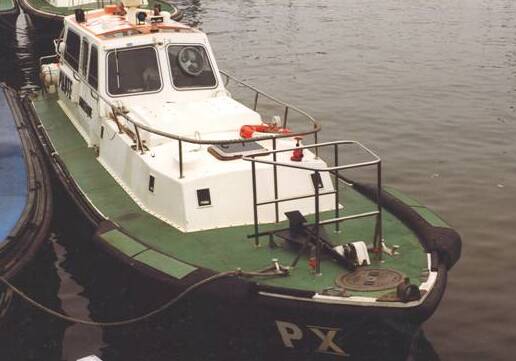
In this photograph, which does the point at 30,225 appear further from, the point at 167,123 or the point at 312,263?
the point at 312,263

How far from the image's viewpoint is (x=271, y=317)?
7.45m

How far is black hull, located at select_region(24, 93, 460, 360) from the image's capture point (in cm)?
717

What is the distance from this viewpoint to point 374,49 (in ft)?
93.6

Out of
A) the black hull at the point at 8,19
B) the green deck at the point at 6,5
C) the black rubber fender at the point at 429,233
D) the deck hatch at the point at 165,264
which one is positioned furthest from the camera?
the green deck at the point at 6,5

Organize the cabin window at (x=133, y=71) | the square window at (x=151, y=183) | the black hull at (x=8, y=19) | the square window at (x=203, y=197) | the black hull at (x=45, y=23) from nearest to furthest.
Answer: the square window at (x=203, y=197) < the square window at (x=151, y=183) < the cabin window at (x=133, y=71) < the black hull at (x=45, y=23) < the black hull at (x=8, y=19)

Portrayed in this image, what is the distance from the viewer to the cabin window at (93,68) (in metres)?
11.6

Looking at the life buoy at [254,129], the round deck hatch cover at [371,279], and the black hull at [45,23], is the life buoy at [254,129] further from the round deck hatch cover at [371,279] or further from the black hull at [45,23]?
the black hull at [45,23]

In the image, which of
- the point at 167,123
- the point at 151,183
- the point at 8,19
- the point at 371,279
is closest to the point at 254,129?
the point at 167,123

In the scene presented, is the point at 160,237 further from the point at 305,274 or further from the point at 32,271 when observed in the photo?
the point at 32,271

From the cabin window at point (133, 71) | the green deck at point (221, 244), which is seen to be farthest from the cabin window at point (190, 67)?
the green deck at point (221, 244)

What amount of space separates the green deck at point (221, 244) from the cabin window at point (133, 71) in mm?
1720

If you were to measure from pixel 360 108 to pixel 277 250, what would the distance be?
13.0 metres

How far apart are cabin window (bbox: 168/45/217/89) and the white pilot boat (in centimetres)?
2

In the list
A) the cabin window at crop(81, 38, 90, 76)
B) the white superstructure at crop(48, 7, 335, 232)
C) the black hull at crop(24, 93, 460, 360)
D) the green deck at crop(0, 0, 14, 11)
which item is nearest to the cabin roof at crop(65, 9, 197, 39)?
the white superstructure at crop(48, 7, 335, 232)
